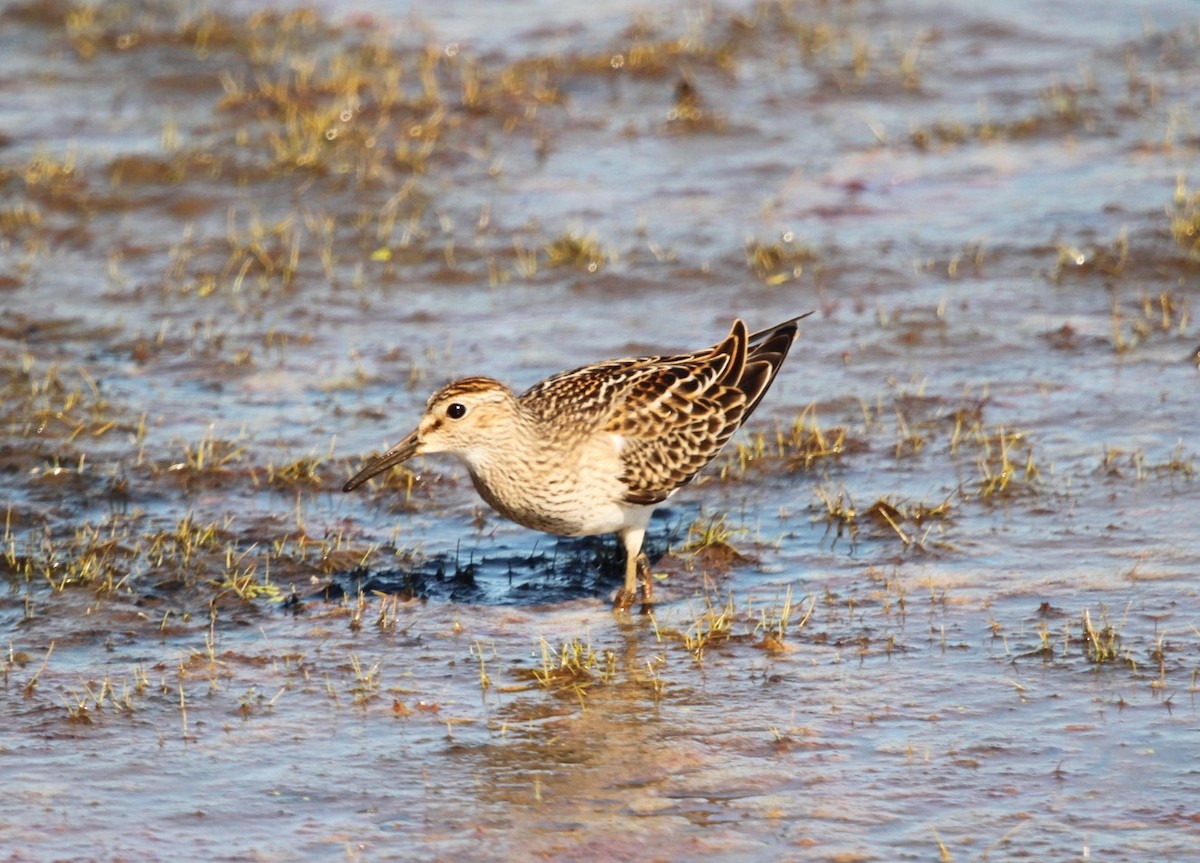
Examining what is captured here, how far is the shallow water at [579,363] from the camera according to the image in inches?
278

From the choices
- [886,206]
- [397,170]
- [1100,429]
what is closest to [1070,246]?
[886,206]

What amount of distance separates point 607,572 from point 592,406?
1043 mm

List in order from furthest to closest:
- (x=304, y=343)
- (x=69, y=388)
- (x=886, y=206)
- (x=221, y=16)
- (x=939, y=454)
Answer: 1. (x=221, y=16)
2. (x=886, y=206)
3. (x=304, y=343)
4. (x=69, y=388)
5. (x=939, y=454)

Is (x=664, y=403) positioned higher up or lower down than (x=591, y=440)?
higher up

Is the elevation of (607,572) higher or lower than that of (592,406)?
lower

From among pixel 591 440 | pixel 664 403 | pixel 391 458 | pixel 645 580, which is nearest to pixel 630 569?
pixel 645 580

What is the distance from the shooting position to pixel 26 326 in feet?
41.6

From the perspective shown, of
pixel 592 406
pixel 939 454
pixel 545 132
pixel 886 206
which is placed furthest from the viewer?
pixel 545 132

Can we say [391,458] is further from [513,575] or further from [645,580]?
[645,580]

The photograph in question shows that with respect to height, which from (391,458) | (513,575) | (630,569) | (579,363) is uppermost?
(579,363)

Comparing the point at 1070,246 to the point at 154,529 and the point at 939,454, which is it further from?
the point at 154,529

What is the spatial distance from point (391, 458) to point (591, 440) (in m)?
0.94

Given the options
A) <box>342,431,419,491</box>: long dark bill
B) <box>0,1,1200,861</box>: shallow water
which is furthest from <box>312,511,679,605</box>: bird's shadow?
<box>342,431,419,491</box>: long dark bill

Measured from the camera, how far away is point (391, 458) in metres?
8.69
